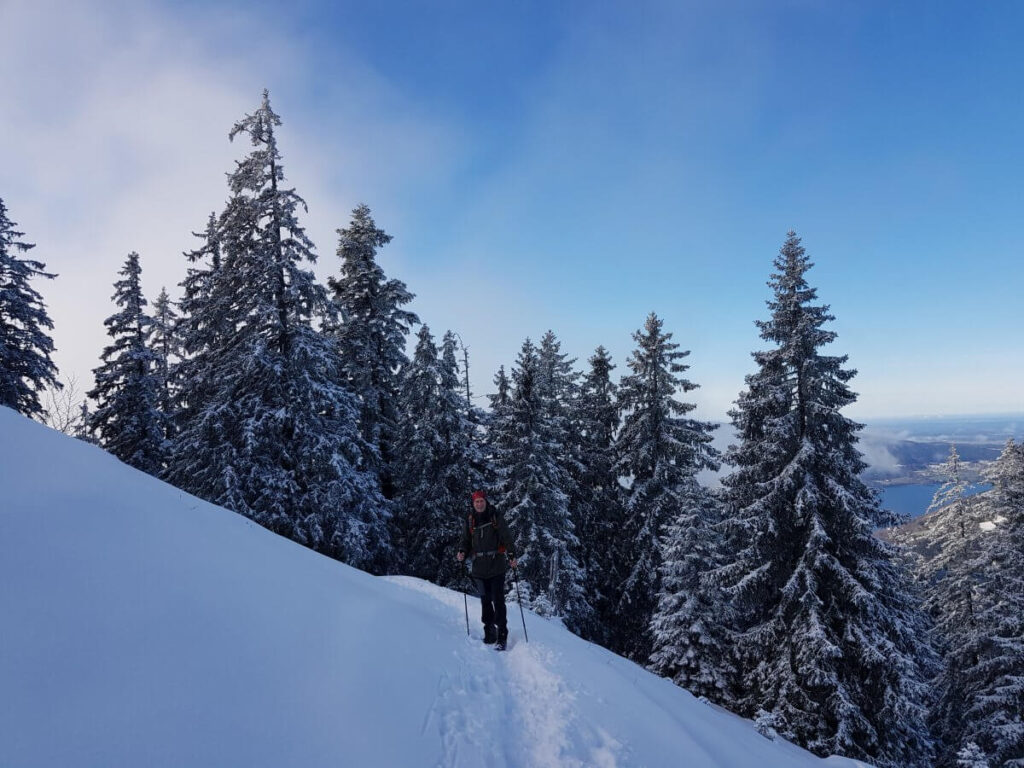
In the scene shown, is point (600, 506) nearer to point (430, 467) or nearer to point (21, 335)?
point (430, 467)

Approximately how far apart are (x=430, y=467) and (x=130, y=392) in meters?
13.7

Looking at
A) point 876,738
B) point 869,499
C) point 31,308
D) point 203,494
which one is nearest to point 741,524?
point 869,499

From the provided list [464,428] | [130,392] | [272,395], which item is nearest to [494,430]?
[464,428]

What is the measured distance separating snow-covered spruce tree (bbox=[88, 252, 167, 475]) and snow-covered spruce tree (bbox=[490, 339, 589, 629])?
15.5m

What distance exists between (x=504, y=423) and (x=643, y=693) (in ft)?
49.1

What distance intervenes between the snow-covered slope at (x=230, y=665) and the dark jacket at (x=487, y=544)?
1172 mm

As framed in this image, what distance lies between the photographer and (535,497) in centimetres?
2127

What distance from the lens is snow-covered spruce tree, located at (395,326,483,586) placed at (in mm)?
20781

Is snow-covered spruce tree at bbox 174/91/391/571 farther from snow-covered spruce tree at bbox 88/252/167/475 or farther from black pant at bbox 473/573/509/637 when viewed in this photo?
black pant at bbox 473/573/509/637

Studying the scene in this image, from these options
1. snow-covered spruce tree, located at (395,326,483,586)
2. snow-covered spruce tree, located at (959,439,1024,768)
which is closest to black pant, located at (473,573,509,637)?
snow-covered spruce tree, located at (395,326,483,586)

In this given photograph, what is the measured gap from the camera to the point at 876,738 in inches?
515

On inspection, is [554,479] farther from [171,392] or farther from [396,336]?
[171,392]

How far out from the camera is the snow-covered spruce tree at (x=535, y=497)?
20.3 meters

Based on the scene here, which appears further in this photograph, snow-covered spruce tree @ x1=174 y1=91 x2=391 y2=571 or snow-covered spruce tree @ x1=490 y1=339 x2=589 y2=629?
snow-covered spruce tree @ x1=490 y1=339 x2=589 y2=629
